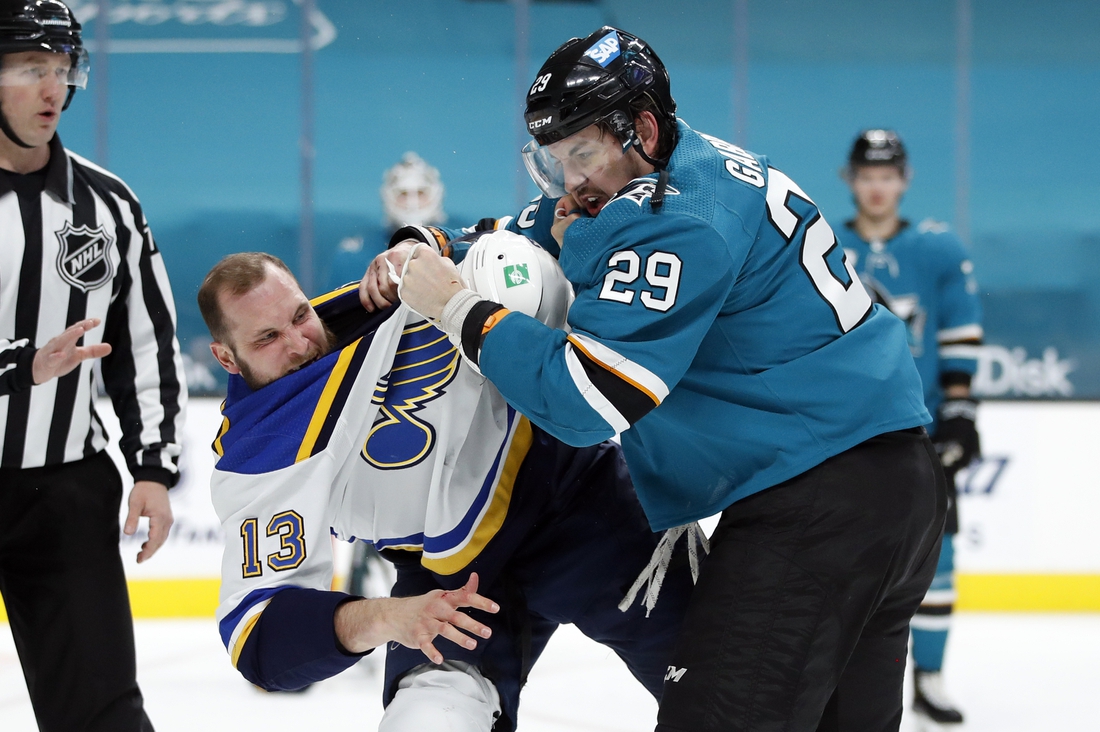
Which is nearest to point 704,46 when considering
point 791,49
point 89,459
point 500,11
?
point 791,49

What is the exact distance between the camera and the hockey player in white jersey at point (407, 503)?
185cm

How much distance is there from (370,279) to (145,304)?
0.73 meters

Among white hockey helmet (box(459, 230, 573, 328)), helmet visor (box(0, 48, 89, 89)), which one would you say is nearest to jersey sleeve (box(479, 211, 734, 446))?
white hockey helmet (box(459, 230, 573, 328))

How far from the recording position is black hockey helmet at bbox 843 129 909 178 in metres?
3.99

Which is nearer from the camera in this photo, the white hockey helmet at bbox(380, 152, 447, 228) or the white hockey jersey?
the white hockey jersey

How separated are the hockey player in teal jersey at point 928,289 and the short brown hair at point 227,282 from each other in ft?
8.57

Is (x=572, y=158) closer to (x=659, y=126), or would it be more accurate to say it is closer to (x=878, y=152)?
(x=659, y=126)

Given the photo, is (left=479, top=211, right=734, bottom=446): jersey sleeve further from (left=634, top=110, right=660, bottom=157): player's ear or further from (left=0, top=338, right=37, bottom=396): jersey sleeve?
(left=0, top=338, right=37, bottom=396): jersey sleeve

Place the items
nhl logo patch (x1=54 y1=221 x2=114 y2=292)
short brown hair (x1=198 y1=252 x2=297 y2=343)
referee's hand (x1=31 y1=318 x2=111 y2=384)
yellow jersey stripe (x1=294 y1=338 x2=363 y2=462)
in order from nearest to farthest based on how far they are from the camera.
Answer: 1. yellow jersey stripe (x1=294 y1=338 x2=363 y2=462)
2. short brown hair (x1=198 y1=252 x2=297 y2=343)
3. referee's hand (x1=31 y1=318 x2=111 y2=384)
4. nhl logo patch (x1=54 y1=221 x2=114 y2=292)

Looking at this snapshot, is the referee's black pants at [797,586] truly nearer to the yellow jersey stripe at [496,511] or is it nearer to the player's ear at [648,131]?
the yellow jersey stripe at [496,511]

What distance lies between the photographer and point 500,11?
917 centimetres

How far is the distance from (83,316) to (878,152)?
8.89 ft

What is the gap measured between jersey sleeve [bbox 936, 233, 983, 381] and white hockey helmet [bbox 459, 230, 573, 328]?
2.45 metres

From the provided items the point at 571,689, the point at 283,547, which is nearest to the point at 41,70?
the point at 283,547
